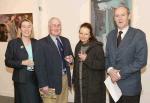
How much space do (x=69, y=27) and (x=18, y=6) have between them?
4.27 feet

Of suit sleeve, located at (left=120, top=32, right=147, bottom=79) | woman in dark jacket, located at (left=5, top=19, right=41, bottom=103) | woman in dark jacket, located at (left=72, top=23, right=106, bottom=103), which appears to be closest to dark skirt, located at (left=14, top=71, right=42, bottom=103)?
woman in dark jacket, located at (left=5, top=19, right=41, bottom=103)

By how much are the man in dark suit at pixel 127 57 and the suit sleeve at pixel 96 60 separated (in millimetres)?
322

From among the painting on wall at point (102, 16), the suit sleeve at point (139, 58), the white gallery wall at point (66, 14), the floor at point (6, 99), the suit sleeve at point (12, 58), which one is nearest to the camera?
the suit sleeve at point (139, 58)

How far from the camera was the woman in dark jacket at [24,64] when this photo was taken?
3.30 m

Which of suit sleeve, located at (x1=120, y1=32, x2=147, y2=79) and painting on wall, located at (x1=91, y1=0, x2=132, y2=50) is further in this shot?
painting on wall, located at (x1=91, y1=0, x2=132, y2=50)

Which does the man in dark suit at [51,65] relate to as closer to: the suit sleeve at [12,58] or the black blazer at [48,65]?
the black blazer at [48,65]

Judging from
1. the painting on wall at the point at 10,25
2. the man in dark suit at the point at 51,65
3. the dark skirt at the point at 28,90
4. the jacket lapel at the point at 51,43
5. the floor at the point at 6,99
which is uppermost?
→ the painting on wall at the point at 10,25

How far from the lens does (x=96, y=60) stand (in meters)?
3.18

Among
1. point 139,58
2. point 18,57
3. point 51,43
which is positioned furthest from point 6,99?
point 139,58

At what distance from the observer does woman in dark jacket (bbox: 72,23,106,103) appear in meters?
3.16

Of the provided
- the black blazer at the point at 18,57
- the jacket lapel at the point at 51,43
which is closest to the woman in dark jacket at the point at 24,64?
the black blazer at the point at 18,57

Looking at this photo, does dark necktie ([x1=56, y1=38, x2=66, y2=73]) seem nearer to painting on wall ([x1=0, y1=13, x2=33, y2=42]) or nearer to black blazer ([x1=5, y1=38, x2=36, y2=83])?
black blazer ([x1=5, y1=38, x2=36, y2=83])

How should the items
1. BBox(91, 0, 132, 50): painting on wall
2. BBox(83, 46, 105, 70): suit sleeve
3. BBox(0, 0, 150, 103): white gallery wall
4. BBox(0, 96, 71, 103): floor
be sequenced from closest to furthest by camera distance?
BBox(83, 46, 105, 70): suit sleeve < BBox(0, 0, 150, 103): white gallery wall < BBox(91, 0, 132, 50): painting on wall < BBox(0, 96, 71, 103): floor

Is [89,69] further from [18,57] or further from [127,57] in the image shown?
[18,57]
